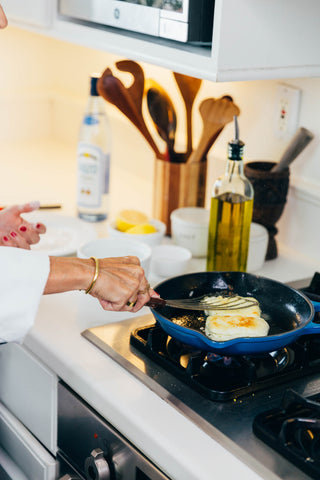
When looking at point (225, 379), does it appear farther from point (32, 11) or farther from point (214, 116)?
point (32, 11)

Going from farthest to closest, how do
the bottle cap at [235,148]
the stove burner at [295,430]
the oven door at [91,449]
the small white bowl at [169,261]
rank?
the small white bowl at [169,261]
the bottle cap at [235,148]
the oven door at [91,449]
the stove burner at [295,430]

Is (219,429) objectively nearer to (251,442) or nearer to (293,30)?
(251,442)

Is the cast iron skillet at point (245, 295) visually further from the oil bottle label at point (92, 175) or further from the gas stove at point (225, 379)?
the oil bottle label at point (92, 175)

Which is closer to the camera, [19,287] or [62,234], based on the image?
[19,287]

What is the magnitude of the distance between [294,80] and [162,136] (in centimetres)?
33

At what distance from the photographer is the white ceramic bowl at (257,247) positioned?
1.47m

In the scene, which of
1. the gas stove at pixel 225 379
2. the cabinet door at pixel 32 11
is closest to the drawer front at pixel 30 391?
the gas stove at pixel 225 379

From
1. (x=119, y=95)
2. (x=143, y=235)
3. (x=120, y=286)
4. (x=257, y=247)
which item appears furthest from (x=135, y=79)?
(x=120, y=286)

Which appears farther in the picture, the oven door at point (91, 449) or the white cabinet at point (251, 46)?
the white cabinet at point (251, 46)

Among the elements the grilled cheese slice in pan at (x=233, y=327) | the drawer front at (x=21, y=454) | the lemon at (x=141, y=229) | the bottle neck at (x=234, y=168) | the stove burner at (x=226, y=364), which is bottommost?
the drawer front at (x=21, y=454)

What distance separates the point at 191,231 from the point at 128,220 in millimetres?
149

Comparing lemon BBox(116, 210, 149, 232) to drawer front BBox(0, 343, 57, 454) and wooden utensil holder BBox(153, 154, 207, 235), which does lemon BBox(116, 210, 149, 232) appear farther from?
drawer front BBox(0, 343, 57, 454)

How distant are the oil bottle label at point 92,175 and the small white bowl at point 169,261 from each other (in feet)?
0.99

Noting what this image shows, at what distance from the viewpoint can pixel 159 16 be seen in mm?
1265
